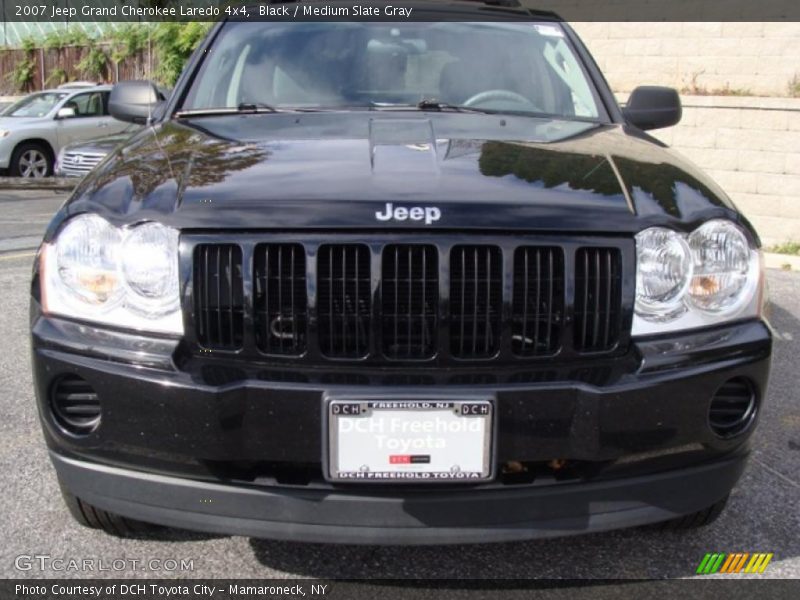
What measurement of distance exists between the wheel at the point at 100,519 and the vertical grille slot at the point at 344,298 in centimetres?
87

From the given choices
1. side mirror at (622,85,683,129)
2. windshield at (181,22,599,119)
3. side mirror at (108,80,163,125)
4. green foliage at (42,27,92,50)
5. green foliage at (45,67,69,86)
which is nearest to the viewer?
windshield at (181,22,599,119)

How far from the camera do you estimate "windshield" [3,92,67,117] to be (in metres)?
14.5

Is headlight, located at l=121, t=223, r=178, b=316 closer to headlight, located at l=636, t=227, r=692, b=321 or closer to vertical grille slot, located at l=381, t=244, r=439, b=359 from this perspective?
vertical grille slot, located at l=381, t=244, r=439, b=359

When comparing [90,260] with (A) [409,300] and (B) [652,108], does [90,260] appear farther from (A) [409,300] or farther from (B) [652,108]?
(B) [652,108]

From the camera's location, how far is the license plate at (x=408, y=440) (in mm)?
2111

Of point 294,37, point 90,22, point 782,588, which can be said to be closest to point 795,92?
point 294,37

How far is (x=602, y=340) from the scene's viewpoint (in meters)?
2.28

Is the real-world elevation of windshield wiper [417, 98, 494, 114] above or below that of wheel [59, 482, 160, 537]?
above

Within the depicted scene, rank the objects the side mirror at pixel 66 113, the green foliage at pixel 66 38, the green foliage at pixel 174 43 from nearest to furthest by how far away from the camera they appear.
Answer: the side mirror at pixel 66 113 < the green foliage at pixel 174 43 < the green foliage at pixel 66 38

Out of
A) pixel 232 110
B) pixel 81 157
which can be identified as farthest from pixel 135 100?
pixel 81 157

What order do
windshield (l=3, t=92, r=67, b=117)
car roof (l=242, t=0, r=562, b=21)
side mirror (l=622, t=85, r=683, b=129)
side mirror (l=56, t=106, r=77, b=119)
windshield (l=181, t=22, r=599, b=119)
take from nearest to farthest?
windshield (l=181, t=22, r=599, b=119)
side mirror (l=622, t=85, r=683, b=129)
car roof (l=242, t=0, r=562, b=21)
side mirror (l=56, t=106, r=77, b=119)
windshield (l=3, t=92, r=67, b=117)

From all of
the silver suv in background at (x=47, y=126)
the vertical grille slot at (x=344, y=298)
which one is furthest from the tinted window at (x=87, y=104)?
the vertical grille slot at (x=344, y=298)

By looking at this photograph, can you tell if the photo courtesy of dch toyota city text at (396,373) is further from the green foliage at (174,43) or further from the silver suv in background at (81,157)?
the green foliage at (174,43)

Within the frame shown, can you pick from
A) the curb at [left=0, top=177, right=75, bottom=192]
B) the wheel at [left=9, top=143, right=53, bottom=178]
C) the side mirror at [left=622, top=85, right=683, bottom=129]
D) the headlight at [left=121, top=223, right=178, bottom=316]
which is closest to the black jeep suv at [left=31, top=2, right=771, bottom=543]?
the headlight at [left=121, top=223, right=178, bottom=316]
